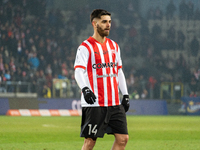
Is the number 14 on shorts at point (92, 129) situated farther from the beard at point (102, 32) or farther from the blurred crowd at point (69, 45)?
the blurred crowd at point (69, 45)

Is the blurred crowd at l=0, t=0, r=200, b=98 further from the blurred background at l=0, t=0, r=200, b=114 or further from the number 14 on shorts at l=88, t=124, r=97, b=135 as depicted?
the number 14 on shorts at l=88, t=124, r=97, b=135

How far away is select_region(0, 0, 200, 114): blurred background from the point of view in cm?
2278

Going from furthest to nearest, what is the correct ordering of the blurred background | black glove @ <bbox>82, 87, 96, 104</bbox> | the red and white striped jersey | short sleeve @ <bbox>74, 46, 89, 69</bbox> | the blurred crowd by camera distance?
the blurred crowd, the blurred background, the red and white striped jersey, short sleeve @ <bbox>74, 46, 89, 69</bbox>, black glove @ <bbox>82, 87, 96, 104</bbox>

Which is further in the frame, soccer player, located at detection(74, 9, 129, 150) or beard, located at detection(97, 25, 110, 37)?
beard, located at detection(97, 25, 110, 37)

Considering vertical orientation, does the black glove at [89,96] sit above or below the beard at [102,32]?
below

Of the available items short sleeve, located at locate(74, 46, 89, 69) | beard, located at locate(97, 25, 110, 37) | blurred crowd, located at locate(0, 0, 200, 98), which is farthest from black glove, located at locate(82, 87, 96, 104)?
blurred crowd, located at locate(0, 0, 200, 98)

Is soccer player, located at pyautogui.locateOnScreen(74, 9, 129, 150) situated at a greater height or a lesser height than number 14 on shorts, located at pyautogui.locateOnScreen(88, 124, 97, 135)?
Answer: greater

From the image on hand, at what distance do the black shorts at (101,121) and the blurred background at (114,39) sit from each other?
15.6 metres

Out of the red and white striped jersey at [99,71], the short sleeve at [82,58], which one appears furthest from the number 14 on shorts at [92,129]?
the short sleeve at [82,58]

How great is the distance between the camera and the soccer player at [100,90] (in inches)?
171

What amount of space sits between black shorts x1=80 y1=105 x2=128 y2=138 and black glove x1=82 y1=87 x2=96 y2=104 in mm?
284

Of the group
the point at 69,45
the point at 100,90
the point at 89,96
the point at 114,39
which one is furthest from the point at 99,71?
the point at 114,39

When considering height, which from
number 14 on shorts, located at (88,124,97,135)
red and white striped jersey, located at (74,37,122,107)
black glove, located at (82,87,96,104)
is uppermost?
red and white striped jersey, located at (74,37,122,107)

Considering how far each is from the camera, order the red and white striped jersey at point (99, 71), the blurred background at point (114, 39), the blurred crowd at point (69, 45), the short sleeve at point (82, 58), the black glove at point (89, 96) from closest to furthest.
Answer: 1. the black glove at point (89, 96)
2. the short sleeve at point (82, 58)
3. the red and white striped jersey at point (99, 71)
4. the blurred background at point (114, 39)
5. the blurred crowd at point (69, 45)
